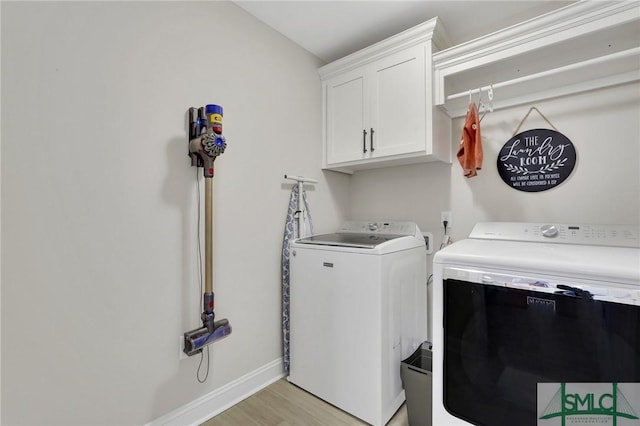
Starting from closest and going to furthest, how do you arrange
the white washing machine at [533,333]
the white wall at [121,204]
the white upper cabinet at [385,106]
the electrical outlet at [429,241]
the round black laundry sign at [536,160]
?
the white washing machine at [533,333] < the white wall at [121,204] < the round black laundry sign at [536,160] < the white upper cabinet at [385,106] < the electrical outlet at [429,241]

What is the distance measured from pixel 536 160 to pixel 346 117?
1241mm

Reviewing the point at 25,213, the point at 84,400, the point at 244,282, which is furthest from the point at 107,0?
the point at 84,400

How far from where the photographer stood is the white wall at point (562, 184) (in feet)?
4.85

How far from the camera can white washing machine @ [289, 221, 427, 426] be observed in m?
1.50

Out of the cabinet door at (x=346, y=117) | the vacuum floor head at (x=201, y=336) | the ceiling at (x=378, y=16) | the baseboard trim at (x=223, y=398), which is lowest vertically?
the baseboard trim at (x=223, y=398)

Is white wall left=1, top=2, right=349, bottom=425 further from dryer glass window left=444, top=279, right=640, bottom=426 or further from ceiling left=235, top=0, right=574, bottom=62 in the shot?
dryer glass window left=444, top=279, right=640, bottom=426

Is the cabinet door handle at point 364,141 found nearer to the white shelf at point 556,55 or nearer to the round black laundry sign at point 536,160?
the white shelf at point 556,55

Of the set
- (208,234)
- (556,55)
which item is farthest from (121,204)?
(556,55)

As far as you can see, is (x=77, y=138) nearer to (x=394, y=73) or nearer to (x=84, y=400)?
(x=84, y=400)

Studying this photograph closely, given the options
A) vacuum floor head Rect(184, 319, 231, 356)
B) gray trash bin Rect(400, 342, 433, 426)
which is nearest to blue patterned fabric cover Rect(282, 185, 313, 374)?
vacuum floor head Rect(184, 319, 231, 356)

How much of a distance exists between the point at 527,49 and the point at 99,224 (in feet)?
7.28

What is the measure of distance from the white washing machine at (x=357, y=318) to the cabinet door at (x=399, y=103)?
0.64 m

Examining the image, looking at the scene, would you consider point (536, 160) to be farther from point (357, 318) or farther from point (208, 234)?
point (208, 234)

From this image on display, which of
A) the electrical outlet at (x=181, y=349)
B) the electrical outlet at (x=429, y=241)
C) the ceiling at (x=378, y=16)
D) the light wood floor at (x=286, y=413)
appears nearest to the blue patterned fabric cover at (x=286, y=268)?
the light wood floor at (x=286, y=413)
